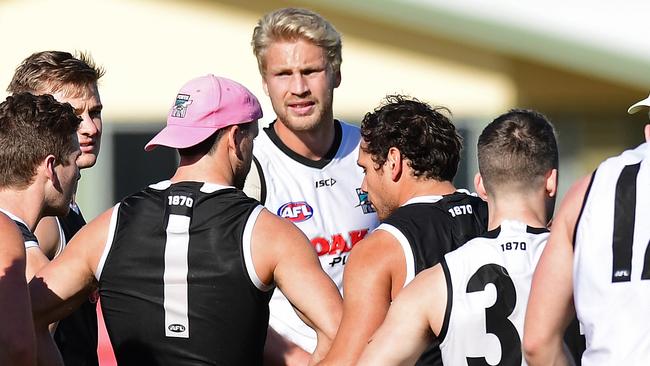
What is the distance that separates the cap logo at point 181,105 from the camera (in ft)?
15.8

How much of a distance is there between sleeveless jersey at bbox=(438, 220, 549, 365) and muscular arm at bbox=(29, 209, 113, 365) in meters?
1.34

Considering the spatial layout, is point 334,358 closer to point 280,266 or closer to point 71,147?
point 280,266

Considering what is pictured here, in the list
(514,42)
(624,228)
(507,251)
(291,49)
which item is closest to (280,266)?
(507,251)

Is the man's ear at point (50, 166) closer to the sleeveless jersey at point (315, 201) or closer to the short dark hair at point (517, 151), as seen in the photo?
the sleeveless jersey at point (315, 201)

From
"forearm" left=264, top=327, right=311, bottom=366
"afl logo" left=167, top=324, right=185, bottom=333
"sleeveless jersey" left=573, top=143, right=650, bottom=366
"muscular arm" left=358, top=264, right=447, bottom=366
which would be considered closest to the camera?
"sleeveless jersey" left=573, top=143, right=650, bottom=366

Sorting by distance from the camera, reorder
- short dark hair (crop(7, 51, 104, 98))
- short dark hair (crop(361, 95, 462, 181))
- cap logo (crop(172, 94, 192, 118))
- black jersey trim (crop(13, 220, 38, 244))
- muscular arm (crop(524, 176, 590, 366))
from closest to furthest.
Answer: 1. muscular arm (crop(524, 176, 590, 366))
2. black jersey trim (crop(13, 220, 38, 244))
3. cap logo (crop(172, 94, 192, 118))
4. short dark hair (crop(361, 95, 462, 181))
5. short dark hair (crop(7, 51, 104, 98))

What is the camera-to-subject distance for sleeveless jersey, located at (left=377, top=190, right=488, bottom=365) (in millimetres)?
4594

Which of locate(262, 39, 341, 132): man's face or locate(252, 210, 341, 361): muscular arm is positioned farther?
locate(262, 39, 341, 132): man's face

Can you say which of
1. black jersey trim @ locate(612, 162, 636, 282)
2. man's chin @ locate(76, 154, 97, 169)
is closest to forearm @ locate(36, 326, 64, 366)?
man's chin @ locate(76, 154, 97, 169)

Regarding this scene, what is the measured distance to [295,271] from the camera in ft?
A: 14.5

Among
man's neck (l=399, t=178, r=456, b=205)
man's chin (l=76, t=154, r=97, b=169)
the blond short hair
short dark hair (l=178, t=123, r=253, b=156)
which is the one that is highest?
the blond short hair

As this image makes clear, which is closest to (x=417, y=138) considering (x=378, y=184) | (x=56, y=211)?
(x=378, y=184)

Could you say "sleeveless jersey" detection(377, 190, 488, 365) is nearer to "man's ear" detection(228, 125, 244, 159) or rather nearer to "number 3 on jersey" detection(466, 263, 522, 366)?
"number 3 on jersey" detection(466, 263, 522, 366)

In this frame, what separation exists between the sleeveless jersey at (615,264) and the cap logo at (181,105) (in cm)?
178
